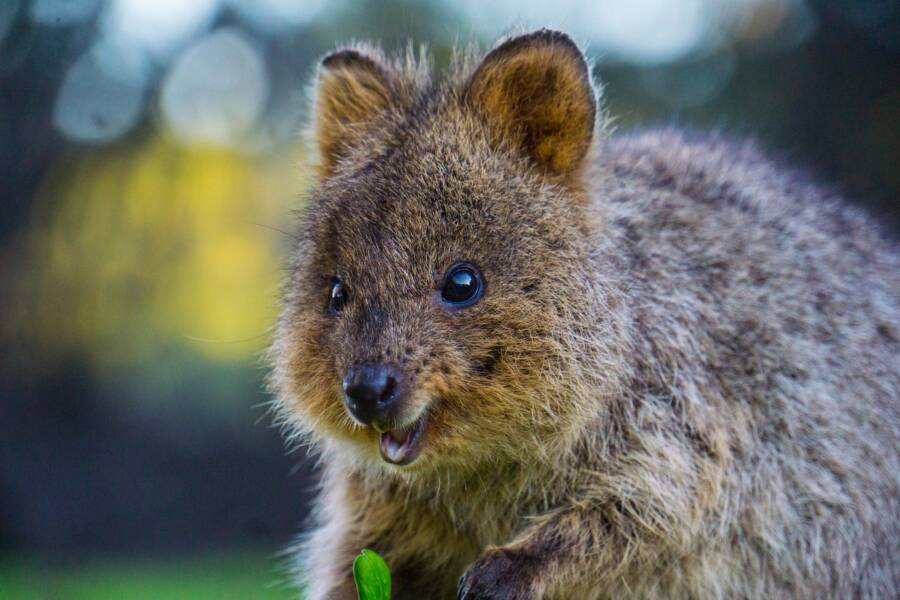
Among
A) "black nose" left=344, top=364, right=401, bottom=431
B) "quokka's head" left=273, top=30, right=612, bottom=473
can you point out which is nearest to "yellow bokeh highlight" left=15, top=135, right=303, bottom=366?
"quokka's head" left=273, top=30, right=612, bottom=473

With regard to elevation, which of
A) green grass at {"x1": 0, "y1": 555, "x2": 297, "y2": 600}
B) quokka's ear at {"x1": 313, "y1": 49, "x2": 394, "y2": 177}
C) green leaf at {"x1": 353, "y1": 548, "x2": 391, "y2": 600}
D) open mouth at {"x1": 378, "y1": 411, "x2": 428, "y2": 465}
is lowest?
green grass at {"x1": 0, "y1": 555, "x2": 297, "y2": 600}

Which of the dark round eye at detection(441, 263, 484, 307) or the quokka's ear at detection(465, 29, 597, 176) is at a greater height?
the quokka's ear at detection(465, 29, 597, 176)

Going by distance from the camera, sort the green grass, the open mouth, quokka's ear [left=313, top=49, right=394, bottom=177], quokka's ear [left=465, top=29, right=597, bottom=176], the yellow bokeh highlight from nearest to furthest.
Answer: the open mouth
quokka's ear [left=465, top=29, right=597, bottom=176]
quokka's ear [left=313, top=49, right=394, bottom=177]
the green grass
the yellow bokeh highlight

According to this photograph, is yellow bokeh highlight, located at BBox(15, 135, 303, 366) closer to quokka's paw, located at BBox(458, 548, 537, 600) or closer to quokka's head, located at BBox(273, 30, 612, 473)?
quokka's head, located at BBox(273, 30, 612, 473)

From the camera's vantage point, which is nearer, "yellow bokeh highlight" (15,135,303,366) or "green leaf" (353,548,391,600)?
"green leaf" (353,548,391,600)

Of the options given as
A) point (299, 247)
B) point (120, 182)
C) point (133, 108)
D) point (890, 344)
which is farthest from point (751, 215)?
point (120, 182)

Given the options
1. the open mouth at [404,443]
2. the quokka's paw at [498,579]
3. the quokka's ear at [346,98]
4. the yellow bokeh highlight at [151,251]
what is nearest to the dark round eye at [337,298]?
the open mouth at [404,443]

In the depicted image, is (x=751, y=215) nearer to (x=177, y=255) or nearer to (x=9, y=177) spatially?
(x=9, y=177)

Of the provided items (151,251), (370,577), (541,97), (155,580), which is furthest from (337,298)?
(151,251)
